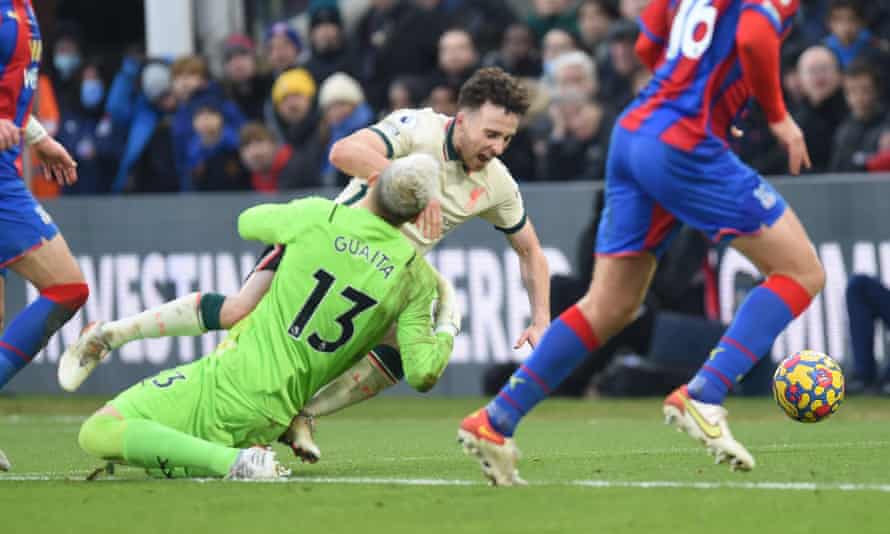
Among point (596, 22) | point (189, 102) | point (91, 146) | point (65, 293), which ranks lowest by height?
point (91, 146)

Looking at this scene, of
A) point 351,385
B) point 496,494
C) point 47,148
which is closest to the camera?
point 496,494

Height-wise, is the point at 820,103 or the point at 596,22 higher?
the point at 596,22

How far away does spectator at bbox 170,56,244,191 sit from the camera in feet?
58.4

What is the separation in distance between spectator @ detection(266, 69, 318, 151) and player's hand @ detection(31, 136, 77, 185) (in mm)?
7572

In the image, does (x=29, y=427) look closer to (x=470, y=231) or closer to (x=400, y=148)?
(x=470, y=231)

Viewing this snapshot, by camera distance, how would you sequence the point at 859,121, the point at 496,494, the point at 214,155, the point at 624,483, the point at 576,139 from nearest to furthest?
the point at 496,494
the point at 624,483
the point at 859,121
the point at 576,139
the point at 214,155

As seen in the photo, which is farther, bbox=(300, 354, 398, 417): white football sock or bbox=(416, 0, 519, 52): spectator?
bbox=(416, 0, 519, 52): spectator

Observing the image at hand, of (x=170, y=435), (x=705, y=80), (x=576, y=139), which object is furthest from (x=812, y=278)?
(x=576, y=139)

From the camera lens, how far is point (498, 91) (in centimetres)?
806

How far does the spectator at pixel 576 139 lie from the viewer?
15.4m

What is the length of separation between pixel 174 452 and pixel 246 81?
11.8 metres

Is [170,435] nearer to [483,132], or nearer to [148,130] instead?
[483,132]

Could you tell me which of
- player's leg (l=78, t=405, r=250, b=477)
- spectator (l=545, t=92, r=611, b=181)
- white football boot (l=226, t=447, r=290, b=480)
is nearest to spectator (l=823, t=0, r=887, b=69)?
spectator (l=545, t=92, r=611, b=181)

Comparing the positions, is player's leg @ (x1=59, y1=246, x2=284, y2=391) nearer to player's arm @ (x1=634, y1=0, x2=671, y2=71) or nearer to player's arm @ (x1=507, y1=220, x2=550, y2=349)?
player's arm @ (x1=507, y1=220, x2=550, y2=349)
